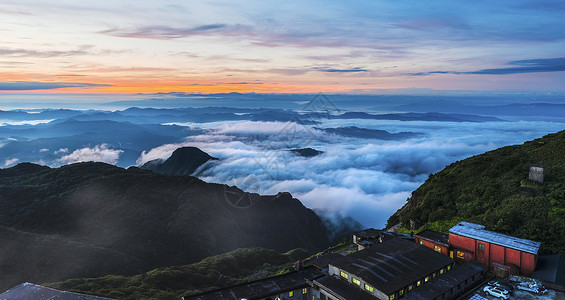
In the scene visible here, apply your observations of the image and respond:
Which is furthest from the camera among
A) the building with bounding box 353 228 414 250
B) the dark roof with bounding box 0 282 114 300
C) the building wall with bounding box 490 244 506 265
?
the building with bounding box 353 228 414 250

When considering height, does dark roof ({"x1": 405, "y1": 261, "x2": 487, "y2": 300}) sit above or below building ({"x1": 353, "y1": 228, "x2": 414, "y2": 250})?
above

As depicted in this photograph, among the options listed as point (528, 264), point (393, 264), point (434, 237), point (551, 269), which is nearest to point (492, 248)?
point (528, 264)

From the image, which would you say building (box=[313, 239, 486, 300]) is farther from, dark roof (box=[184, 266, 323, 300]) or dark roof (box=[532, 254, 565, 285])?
dark roof (box=[532, 254, 565, 285])

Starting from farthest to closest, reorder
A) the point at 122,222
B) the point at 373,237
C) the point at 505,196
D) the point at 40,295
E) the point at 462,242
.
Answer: the point at 122,222 → the point at 505,196 → the point at 373,237 → the point at 40,295 → the point at 462,242

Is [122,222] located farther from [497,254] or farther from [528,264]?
[528,264]

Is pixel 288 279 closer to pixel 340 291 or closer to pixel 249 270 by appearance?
pixel 340 291

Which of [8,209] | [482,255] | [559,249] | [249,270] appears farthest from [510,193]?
[8,209]

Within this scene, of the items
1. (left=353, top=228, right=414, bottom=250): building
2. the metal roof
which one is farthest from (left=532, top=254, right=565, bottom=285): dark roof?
(left=353, top=228, right=414, bottom=250): building
